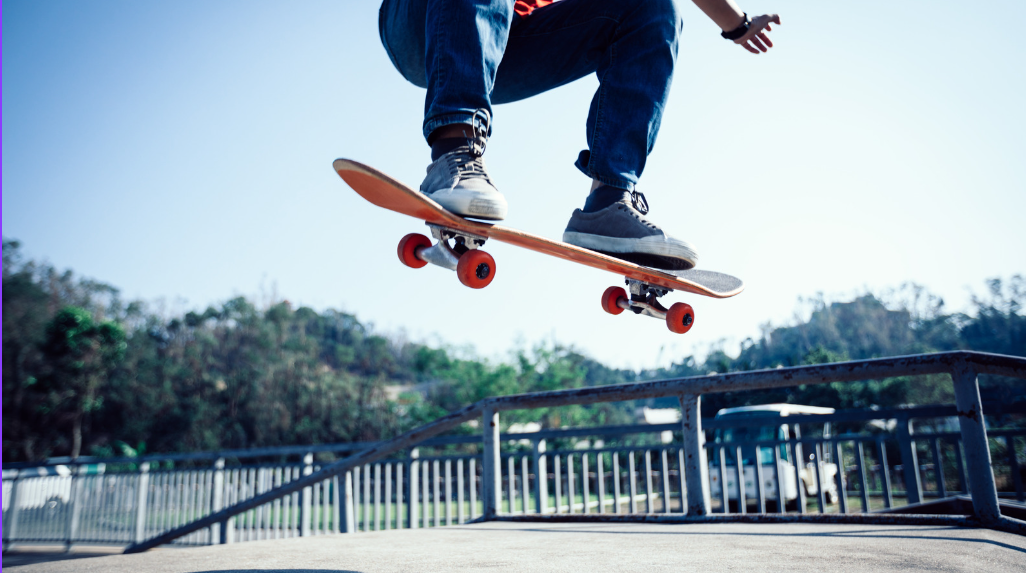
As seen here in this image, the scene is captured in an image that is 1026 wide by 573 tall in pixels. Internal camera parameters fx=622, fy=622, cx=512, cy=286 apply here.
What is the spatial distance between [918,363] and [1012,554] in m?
0.83

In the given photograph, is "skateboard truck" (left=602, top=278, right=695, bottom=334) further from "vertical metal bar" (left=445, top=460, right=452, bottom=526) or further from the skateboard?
"vertical metal bar" (left=445, top=460, right=452, bottom=526)

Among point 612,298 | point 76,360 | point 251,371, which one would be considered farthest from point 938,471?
point 251,371

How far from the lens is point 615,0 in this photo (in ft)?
7.09

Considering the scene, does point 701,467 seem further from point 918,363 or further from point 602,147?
point 602,147

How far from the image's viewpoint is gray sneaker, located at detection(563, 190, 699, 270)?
→ 7.07 ft

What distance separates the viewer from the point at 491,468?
338 centimetres

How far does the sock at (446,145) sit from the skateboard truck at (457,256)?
0.23 metres

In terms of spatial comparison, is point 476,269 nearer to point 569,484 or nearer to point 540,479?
point 569,484

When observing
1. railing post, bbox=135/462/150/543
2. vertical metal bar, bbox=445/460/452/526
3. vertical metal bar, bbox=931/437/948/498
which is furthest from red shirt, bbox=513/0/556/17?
railing post, bbox=135/462/150/543

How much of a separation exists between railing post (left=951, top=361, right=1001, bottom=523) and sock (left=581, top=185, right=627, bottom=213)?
4.47 ft

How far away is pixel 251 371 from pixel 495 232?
132 feet

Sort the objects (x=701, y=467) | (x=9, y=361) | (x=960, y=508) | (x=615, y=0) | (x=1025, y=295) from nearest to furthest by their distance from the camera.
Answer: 1. (x=615, y=0)
2. (x=701, y=467)
3. (x=960, y=508)
4. (x=9, y=361)
5. (x=1025, y=295)

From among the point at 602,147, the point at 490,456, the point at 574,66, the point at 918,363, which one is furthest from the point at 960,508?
the point at 574,66

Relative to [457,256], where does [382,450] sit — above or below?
below
